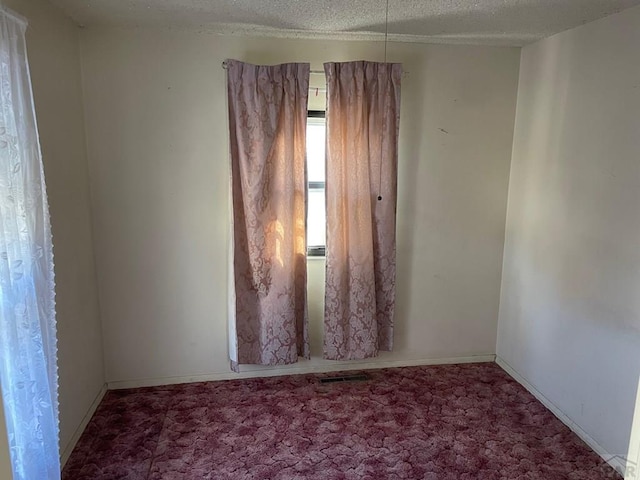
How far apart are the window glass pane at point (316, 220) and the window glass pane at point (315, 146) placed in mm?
123

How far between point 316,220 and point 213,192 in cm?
72

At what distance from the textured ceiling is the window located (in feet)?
1.80

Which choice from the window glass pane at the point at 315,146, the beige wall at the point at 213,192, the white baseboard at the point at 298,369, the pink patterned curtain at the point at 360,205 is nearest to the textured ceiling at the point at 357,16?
the beige wall at the point at 213,192

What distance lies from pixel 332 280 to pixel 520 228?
1347mm

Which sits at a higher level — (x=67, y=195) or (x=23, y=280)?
(x=67, y=195)

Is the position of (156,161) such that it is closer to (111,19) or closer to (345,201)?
(111,19)

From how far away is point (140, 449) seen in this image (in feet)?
7.95

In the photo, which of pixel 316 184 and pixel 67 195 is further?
pixel 316 184

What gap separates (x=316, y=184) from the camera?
10.0 feet

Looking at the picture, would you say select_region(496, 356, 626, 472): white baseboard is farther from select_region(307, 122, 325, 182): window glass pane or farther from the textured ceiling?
the textured ceiling

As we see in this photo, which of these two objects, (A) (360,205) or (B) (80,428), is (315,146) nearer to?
(A) (360,205)

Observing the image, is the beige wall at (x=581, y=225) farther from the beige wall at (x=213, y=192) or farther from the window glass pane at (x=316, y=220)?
the window glass pane at (x=316, y=220)

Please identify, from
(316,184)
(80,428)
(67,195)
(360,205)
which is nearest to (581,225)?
(360,205)

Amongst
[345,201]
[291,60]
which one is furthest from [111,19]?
[345,201]
